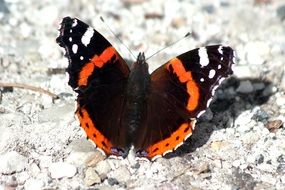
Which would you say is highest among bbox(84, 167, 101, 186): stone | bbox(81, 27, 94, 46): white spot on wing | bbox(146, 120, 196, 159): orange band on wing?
bbox(81, 27, 94, 46): white spot on wing

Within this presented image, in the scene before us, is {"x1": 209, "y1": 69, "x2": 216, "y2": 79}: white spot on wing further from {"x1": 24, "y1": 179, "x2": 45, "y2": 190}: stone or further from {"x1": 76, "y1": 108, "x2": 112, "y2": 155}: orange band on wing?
{"x1": 24, "y1": 179, "x2": 45, "y2": 190}: stone

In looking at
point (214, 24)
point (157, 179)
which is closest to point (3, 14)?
point (214, 24)

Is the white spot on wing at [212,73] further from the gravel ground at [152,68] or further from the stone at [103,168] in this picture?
the stone at [103,168]

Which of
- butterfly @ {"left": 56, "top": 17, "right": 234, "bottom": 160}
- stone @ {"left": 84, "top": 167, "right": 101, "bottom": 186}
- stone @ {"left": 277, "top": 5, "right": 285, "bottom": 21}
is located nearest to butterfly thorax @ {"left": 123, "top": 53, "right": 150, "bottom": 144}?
butterfly @ {"left": 56, "top": 17, "right": 234, "bottom": 160}

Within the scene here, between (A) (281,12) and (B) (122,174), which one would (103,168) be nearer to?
(B) (122,174)

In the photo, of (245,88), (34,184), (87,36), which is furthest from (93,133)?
(245,88)

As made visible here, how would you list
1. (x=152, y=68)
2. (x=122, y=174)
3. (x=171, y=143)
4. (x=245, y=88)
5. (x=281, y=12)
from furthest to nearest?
(x=281, y=12)
(x=152, y=68)
(x=245, y=88)
(x=122, y=174)
(x=171, y=143)

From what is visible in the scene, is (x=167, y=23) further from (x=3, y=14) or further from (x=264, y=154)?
(x=264, y=154)
